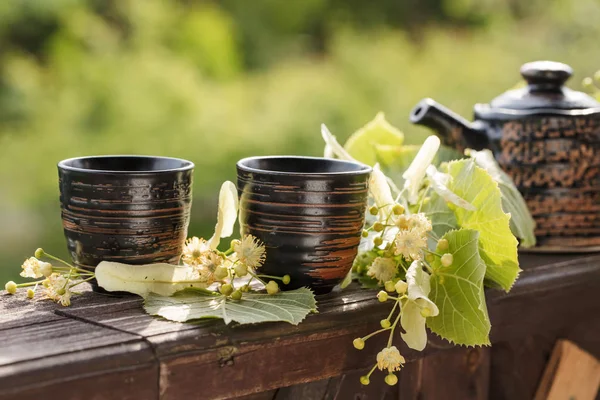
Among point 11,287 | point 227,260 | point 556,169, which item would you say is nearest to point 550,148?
point 556,169

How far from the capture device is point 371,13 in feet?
23.0

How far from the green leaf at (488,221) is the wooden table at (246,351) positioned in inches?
4.1

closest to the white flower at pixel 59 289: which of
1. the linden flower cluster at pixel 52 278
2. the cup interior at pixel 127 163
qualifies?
the linden flower cluster at pixel 52 278

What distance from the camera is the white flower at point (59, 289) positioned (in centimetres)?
95

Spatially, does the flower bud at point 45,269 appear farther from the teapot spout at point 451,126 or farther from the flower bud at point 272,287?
the teapot spout at point 451,126

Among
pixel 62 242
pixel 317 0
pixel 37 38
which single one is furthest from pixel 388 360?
pixel 317 0

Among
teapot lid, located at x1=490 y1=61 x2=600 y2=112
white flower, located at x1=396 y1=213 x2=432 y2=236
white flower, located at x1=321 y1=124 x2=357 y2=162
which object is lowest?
white flower, located at x1=396 y1=213 x2=432 y2=236

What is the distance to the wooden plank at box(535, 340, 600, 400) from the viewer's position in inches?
54.0

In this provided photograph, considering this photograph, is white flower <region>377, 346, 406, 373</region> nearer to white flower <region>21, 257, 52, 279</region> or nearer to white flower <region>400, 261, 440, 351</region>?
white flower <region>400, 261, 440, 351</region>

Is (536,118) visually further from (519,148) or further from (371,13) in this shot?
(371,13)

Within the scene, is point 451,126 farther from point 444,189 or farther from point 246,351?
point 246,351

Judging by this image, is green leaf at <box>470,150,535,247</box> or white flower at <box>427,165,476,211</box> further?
green leaf at <box>470,150,535,247</box>

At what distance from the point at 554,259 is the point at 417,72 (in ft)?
14.7

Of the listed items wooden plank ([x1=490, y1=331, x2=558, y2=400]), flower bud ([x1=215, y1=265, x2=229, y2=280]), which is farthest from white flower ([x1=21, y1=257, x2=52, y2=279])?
wooden plank ([x1=490, y1=331, x2=558, y2=400])
